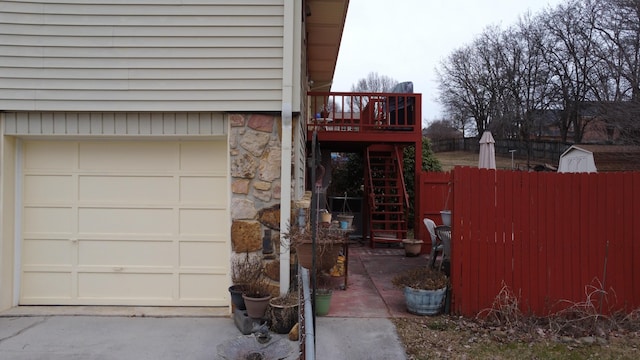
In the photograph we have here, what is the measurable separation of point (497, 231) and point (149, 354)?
11.2ft

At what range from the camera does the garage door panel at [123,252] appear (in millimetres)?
5098

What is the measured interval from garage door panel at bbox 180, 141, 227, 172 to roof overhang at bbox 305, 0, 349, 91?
8.50 feet

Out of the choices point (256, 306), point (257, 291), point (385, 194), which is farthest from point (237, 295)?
point (385, 194)

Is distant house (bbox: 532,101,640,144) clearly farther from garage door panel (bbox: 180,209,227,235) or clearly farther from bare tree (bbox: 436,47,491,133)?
garage door panel (bbox: 180,209,227,235)

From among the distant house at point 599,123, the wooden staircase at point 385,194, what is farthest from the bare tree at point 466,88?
the wooden staircase at point 385,194

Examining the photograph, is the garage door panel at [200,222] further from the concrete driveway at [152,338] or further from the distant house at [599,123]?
the distant house at [599,123]

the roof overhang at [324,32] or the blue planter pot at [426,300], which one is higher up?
the roof overhang at [324,32]

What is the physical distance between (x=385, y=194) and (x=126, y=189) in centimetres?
637

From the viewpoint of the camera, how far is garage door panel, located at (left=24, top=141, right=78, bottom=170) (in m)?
5.09

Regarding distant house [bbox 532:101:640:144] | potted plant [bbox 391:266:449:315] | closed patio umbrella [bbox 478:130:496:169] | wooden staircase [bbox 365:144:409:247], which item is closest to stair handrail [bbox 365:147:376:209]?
wooden staircase [bbox 365:144:409:247]

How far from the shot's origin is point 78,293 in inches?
201

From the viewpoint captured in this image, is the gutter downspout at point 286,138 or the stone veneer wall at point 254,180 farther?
the stone veneer wall at point 254,180

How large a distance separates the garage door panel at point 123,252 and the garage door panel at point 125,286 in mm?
138

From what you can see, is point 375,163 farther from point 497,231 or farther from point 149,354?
point 149,354
